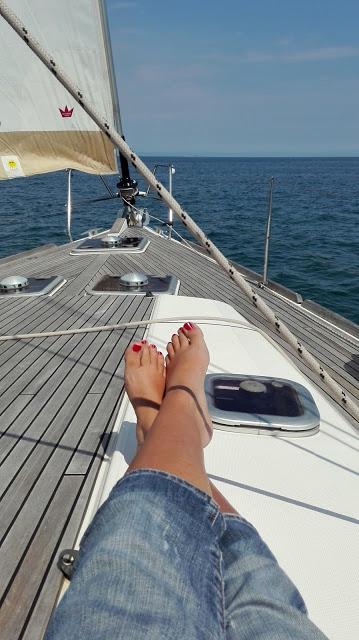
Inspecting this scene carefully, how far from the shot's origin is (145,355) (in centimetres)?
180

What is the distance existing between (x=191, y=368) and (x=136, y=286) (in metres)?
2.33

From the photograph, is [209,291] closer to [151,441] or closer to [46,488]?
[46,488]

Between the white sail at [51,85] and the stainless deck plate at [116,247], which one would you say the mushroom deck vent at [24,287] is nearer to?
the white sail at [51,85]

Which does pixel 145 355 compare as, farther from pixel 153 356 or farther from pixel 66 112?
pixel 66 112

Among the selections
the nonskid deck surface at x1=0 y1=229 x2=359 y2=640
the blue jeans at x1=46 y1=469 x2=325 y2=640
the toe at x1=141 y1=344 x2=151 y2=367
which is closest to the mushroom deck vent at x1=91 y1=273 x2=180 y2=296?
the nonskid deck surface at x1=0 y1=229 x2=359 y2=640

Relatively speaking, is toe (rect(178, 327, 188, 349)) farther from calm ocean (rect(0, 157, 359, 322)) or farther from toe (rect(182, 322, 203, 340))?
calm ocean (rect(0, 157, 359, 322))

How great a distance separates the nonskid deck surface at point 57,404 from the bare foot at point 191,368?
41 cm

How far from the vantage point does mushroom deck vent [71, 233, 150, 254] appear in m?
5.58

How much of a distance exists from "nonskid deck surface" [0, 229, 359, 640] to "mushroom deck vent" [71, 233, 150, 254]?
879 mm

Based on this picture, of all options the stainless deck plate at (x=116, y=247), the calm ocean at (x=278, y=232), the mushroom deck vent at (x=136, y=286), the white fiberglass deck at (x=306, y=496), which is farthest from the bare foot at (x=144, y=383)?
the calm ocean at (x=278, y=232)

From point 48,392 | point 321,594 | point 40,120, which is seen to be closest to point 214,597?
point 321,594

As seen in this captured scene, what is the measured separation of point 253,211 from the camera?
19.4 metres

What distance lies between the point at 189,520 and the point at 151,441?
246 mm

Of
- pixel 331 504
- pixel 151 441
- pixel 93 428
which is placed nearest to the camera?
pixel 151 441
